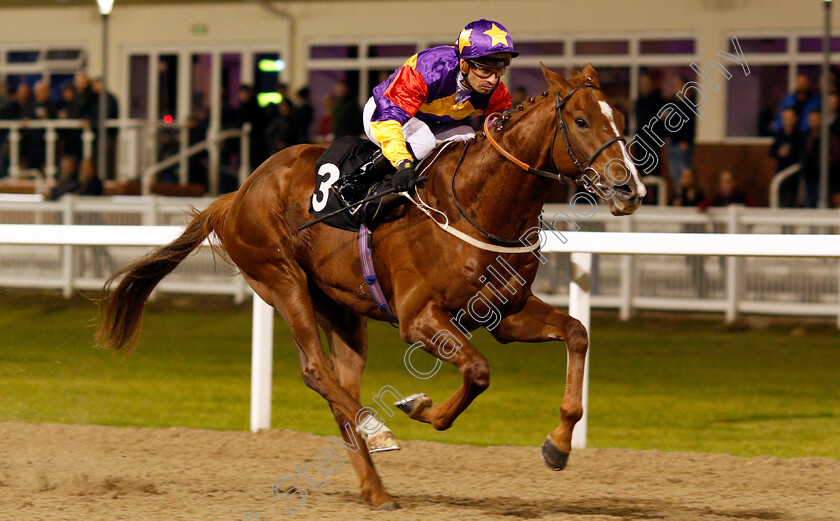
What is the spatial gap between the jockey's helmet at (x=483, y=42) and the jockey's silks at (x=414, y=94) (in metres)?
0.13

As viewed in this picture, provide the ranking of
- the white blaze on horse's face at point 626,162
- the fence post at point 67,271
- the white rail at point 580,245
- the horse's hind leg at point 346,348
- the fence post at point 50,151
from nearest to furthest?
the white blaze on horse's face at point 626,162 < the horse's hind leg at point 346,348 < the white rail at point 580,245 < the fence post at point 67,271 < the fence post at point 50,151

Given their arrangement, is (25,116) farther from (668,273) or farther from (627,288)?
(668,273)

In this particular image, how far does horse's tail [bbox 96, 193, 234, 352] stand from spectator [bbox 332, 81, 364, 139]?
18.3 ft

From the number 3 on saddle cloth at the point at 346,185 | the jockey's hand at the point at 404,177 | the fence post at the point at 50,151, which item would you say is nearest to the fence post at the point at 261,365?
the number 3 on saddle cloth at the point at 346,185

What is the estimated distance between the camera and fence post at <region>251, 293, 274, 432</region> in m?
5.20

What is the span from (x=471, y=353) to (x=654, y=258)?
16.6 ft

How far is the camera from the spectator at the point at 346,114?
10.4 metres

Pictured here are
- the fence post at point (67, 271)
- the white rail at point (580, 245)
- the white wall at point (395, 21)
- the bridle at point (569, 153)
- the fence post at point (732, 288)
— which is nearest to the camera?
the bridle at point (569, 153)

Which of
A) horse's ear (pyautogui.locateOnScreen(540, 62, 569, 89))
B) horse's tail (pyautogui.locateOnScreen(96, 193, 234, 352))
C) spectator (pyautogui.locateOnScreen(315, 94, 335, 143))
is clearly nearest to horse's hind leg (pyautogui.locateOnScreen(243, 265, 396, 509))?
horse's tail (pyautogui.locateOnScreen(96, 193, 234, 352))

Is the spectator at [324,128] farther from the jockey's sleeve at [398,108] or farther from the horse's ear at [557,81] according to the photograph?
the horse's ear at [557,81]

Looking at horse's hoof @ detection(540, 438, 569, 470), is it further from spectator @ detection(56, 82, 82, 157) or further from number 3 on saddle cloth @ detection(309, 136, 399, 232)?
spectator @ detection(56, 82, 82, 157)

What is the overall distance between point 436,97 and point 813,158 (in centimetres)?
627

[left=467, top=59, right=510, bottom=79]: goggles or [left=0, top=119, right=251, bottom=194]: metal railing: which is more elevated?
[left=467, top=59, right=510, bottom=79]: goggles

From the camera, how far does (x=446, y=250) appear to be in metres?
3.71
